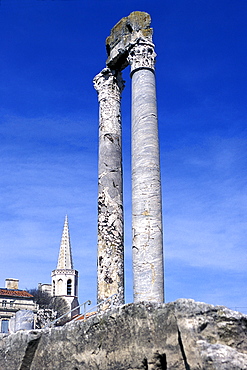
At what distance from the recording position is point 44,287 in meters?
106

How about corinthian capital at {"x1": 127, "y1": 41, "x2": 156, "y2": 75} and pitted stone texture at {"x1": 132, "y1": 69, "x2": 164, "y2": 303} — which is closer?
pitted stone texture at {"x1": 132, "y1": 69, "x2": 164, "y2": 303}

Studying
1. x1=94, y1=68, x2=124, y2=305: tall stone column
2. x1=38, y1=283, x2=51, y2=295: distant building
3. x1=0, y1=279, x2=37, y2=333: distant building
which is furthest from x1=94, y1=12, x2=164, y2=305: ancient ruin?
x1=38, y1=283, x2=51, y2=295: distant building

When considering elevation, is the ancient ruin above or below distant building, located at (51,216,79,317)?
below

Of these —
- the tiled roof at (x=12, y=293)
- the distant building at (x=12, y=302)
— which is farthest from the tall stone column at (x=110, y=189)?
the tiled roof at (x=12, y=293)

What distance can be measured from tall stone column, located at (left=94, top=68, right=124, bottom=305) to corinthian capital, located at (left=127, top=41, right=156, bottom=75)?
1.60 metres

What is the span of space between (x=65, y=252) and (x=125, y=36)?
76.6 m

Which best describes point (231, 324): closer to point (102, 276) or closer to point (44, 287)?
point (102, 276)

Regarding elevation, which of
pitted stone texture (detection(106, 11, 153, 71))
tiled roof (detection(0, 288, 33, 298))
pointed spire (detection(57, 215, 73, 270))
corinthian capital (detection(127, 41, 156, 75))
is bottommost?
corinthian capital (detection(127, 41, 156, 75))

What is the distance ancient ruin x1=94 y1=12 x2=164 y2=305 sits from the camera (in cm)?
1281

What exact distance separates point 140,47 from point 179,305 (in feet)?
35.2

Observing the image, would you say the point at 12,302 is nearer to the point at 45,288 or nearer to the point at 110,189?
the point at 45,288

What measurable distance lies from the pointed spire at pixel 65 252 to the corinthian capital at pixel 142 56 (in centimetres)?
6829

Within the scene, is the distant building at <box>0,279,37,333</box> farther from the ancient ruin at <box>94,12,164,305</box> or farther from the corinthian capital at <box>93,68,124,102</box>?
the ancient ruin at <box>94,12,164,305</box>

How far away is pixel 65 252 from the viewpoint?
8988cm
